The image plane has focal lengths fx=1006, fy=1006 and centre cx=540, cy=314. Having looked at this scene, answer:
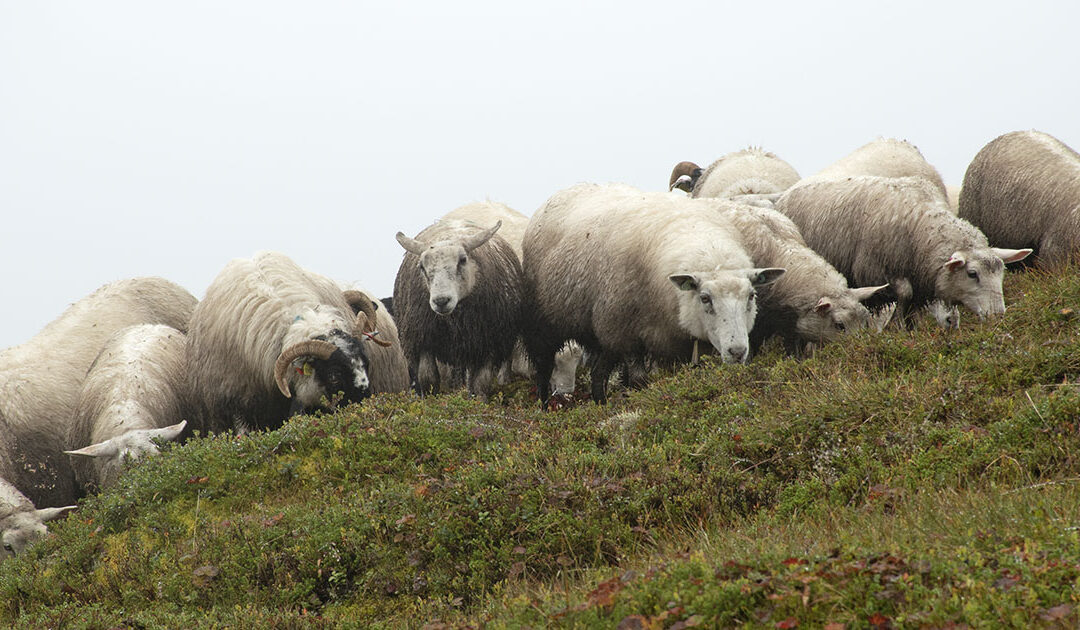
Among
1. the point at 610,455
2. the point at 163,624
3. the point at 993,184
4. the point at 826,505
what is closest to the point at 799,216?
the point at 993,184

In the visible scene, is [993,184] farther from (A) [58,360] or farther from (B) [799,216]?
(A) [58,360]

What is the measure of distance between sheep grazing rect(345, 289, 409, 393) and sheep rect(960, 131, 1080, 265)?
351 inches

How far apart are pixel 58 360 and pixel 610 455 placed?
10.4 meters

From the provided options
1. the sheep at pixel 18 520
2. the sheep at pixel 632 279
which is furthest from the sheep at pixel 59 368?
the sheep at pixel 632 279

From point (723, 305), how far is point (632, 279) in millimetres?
1675

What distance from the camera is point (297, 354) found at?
38.4 ft

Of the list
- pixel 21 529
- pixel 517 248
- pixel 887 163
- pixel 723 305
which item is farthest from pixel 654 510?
pixel 887 163

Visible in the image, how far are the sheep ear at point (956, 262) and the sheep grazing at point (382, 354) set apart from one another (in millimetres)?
7068

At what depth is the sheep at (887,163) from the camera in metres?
16.2

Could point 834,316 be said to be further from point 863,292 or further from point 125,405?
point 125,405

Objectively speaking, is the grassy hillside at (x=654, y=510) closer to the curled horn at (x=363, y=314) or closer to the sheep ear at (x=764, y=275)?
the sheep ear at (x=764, y=275)

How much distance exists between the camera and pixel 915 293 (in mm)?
12188

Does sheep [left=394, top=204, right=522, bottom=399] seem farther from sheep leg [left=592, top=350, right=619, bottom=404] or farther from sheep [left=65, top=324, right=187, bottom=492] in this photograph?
sheep [left=65, top=324, right=187, bottom=492]

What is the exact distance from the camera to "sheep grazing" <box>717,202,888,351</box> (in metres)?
11.4
